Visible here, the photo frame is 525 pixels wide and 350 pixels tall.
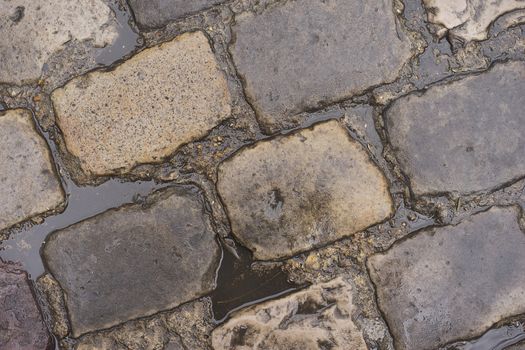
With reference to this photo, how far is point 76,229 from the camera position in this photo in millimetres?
1519

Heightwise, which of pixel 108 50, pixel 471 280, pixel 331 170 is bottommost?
pixel 471 280

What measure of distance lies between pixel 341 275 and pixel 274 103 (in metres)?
0.53

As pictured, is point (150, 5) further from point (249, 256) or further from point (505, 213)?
point (505, 213)

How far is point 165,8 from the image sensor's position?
1505 mm

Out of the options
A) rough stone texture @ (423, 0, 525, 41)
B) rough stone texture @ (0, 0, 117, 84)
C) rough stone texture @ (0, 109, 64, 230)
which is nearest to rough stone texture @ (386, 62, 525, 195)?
rough stone texture @ (423, 0, 525, 41)

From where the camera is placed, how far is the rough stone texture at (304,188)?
1465 millimetres

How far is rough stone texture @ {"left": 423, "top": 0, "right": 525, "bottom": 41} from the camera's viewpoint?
4.83 ft

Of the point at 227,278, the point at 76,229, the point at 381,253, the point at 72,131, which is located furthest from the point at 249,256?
the point at 72,131

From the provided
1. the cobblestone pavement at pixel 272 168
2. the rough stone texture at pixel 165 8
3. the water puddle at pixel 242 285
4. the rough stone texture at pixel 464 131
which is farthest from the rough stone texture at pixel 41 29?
the rough stone texture at pixel 464 131

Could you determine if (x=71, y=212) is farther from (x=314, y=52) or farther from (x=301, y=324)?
(x=314, y=52)

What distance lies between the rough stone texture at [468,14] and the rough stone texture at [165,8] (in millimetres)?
622

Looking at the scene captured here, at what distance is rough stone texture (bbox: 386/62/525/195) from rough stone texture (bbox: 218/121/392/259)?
0.13m

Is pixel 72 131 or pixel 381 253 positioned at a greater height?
pixel 72 131

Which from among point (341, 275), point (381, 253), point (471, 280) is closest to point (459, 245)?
point (471, 280)
